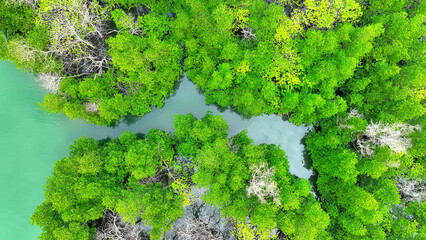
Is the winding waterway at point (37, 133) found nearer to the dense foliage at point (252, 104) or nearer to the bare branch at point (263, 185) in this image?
the dense foliage at point (252, 104)

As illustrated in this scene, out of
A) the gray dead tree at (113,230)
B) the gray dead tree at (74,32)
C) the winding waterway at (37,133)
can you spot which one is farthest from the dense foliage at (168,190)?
the gray dead tree at (74,32)

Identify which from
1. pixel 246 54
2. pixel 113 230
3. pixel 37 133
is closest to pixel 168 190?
pixel 113 230

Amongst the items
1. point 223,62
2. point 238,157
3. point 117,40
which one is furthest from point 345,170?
point 117,40

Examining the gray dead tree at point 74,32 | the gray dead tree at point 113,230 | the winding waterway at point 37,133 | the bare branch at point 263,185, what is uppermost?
the gray dead tree at point 74,32

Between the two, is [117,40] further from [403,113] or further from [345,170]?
[403,113]

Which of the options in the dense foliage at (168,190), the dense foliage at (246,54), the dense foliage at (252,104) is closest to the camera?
the dense foliage at (168,190)

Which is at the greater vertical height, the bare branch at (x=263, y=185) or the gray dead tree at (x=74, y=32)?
the gray dead tree at (x=74, y=32)
